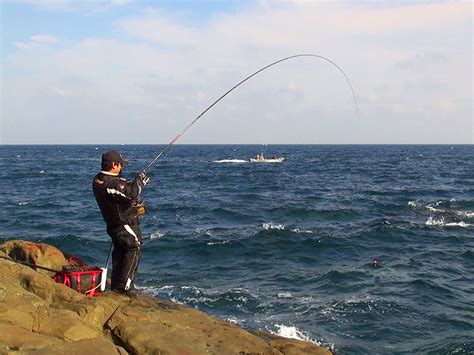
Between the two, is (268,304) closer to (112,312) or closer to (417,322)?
(417,322)

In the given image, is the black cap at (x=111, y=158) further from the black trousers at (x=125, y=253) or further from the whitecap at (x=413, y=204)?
the whitecap at (x=413, y=204)

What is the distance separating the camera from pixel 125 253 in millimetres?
6562

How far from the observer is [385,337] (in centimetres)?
1022

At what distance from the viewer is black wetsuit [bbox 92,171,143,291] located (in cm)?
623

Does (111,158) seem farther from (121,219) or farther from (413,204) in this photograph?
(413,204)

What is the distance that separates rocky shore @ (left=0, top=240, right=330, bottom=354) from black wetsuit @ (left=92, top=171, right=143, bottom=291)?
1.02ft

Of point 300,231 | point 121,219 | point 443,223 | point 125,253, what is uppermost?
point 121,219

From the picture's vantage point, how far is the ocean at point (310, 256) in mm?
10812

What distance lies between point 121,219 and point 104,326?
1.44m

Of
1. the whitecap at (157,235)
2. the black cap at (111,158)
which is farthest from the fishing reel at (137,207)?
the whitecap at (157,235)

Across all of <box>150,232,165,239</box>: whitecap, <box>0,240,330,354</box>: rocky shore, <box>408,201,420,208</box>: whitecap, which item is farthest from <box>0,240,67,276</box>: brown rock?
<box>408,201,420,208</box>: whitecap

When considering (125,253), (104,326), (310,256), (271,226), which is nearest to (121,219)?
(125,253)

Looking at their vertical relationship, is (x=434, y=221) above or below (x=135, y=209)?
below

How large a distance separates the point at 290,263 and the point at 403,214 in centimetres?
1138
